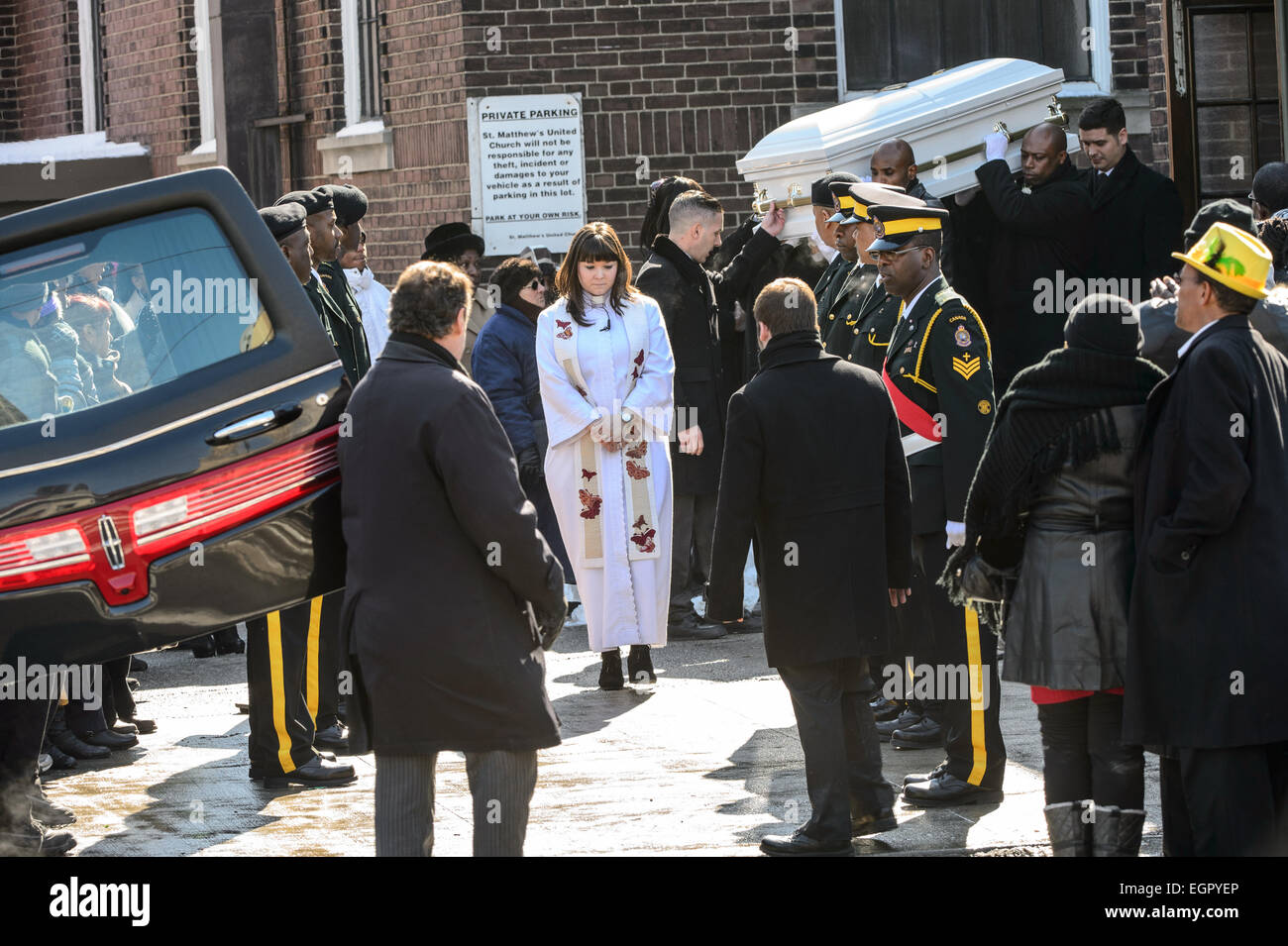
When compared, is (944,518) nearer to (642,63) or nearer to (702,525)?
(702,525)

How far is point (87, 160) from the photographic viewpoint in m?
19.7

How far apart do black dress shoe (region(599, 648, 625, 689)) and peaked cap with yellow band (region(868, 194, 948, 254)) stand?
2.68 meters

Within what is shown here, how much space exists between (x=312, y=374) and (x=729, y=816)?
223 centimetres

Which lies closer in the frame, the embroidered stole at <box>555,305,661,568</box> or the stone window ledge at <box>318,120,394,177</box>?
the embroidered stole at <box>555,305,661,568</box>

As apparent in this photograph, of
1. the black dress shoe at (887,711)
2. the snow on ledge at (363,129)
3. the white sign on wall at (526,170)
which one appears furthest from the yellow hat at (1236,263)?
the snow on ledge at (363,129)

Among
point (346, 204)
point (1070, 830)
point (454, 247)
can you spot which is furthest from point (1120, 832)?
point (454, 247)

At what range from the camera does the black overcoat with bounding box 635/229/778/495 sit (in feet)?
32.5

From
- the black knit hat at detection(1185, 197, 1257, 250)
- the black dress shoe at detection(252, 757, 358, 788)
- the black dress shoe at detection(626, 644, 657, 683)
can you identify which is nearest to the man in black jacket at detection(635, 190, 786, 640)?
the black dress shoe at detection(626, 644, 657, 683)

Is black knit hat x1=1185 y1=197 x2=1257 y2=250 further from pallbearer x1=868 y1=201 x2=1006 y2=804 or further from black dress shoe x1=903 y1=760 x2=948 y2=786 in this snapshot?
black dress shoe x1=903 y1=760 x2=948 y2=786

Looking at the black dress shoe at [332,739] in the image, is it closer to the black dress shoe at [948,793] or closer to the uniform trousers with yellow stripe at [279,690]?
the uniform trousers with yellow stripe at [279,690]

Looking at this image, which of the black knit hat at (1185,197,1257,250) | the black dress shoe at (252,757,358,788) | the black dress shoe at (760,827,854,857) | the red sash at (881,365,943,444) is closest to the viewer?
the black dress shoe at (760,827,854,857)

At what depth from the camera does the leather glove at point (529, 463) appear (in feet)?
32.3

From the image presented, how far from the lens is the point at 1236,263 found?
17.3 ft

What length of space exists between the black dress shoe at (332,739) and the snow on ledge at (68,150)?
12837 millimetres
